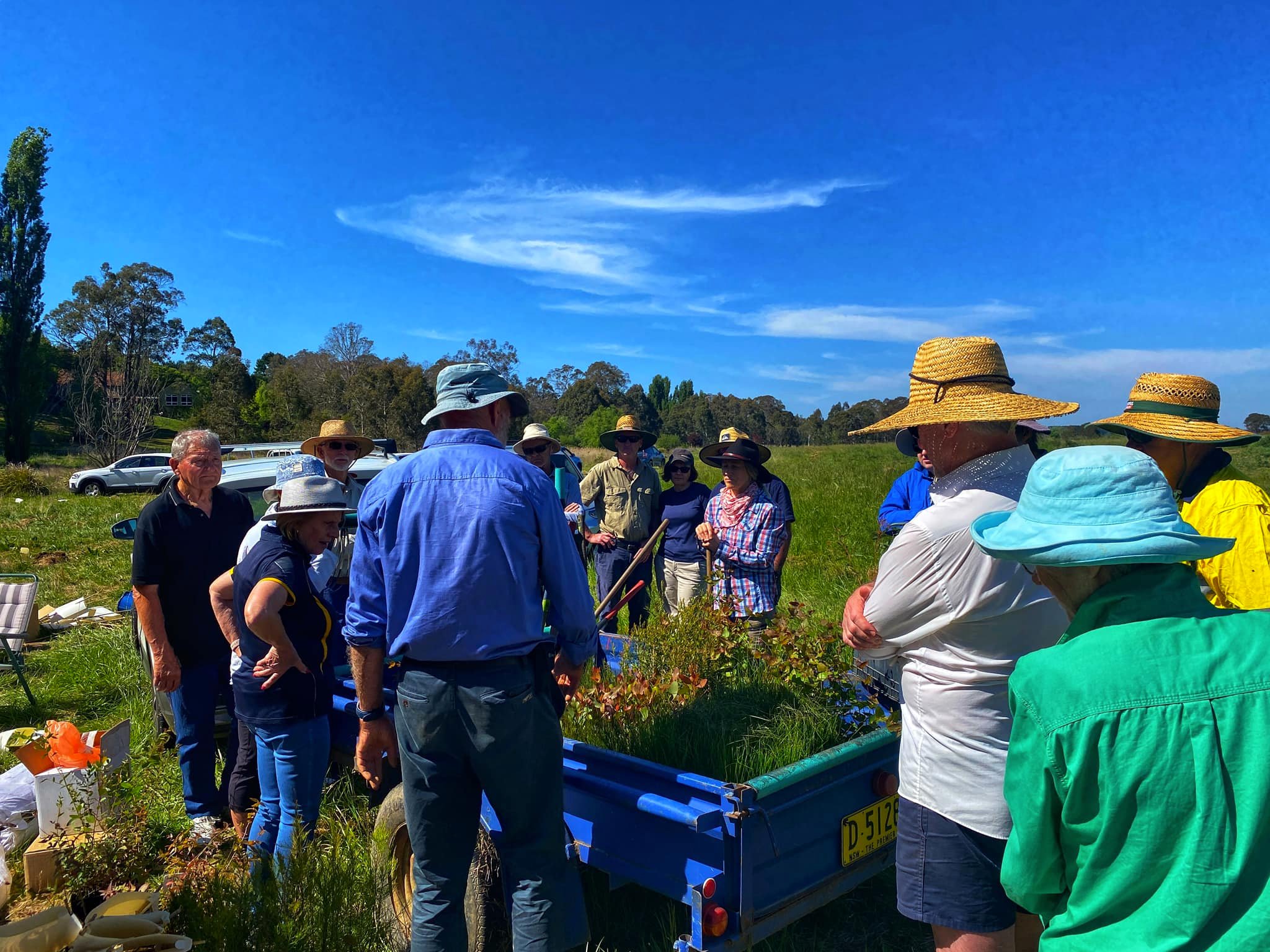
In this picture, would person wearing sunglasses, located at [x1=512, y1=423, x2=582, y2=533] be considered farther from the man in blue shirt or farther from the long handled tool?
the man in blue shirt

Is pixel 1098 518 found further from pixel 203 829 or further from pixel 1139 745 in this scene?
pixel 203 829

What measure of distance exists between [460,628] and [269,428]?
47.7 metres

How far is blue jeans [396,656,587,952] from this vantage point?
2471mm

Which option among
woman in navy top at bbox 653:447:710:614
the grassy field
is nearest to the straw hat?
the grassy field

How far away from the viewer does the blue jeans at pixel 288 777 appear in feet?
10.9

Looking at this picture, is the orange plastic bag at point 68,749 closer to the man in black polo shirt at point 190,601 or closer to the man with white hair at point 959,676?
the man in black polo shirt at point 190,601

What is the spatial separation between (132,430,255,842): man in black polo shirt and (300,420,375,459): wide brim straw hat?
4.08 feet

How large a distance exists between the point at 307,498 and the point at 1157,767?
298cm

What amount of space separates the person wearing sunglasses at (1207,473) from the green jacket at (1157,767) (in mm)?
1460

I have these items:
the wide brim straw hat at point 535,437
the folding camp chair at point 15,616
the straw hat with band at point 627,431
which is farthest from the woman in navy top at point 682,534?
the folding camp chair at point 15,616

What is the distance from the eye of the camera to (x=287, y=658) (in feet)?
10.7

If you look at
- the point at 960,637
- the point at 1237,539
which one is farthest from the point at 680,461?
the point at 960,637

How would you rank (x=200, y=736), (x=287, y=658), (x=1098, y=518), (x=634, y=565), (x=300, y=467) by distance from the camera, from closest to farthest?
(x=1098, y=518)
(x=287, y=658)
(x=200, y=736)
(x=300, y=467)
(x=634, y=565)

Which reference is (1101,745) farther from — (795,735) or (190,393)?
(190,393)
